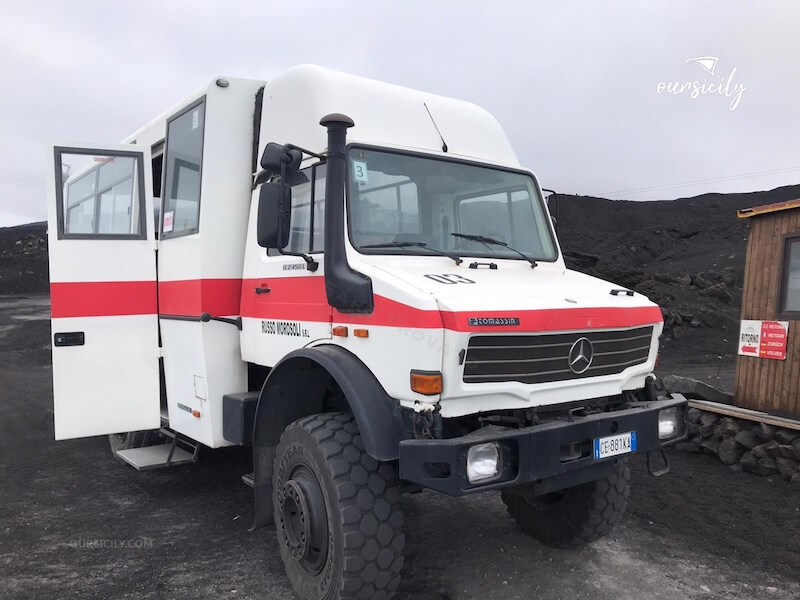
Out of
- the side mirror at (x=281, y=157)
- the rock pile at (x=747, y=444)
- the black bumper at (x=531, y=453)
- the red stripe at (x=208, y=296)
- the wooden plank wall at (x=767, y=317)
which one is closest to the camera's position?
the black bumper at (x=531, y=453)

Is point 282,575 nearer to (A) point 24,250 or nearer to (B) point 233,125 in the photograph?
(B) point 233,125

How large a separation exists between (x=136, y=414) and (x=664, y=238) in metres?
30.8

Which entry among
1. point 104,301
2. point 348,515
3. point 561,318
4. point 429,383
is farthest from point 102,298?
point 561,318

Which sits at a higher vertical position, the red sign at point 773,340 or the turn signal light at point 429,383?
the turn signal light at point 429,383

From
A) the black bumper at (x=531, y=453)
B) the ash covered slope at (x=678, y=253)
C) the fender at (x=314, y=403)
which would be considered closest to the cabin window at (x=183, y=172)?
the fender at (x=314, y=403)

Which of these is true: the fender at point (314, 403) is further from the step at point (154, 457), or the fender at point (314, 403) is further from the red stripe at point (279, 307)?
the step at point (154, 457)

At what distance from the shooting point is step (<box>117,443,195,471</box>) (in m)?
5.15

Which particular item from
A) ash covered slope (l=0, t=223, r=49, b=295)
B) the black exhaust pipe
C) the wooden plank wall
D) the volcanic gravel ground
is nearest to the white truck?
the black exhaust pipe

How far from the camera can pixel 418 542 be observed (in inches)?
179

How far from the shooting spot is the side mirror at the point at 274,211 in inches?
138

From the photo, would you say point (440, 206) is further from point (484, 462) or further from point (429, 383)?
point (484, 462)

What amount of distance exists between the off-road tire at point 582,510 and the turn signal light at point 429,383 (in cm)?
141

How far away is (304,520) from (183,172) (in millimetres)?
2839

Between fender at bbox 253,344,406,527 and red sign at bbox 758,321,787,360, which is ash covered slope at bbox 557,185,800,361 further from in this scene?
fender at bbox 253,344,406,527
